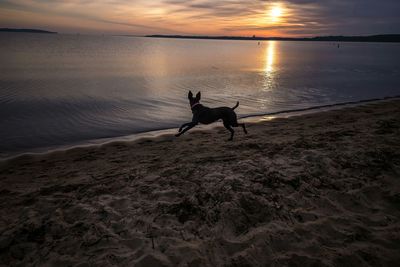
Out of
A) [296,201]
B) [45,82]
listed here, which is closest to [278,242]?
[296,201]

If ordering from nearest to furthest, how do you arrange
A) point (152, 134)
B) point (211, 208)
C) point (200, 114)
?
point (211, 208)
point (200, 114)
point (152, 134)

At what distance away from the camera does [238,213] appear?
13.6 feet

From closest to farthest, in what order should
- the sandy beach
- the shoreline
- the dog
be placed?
the sandy beach
the dog
the shoreline

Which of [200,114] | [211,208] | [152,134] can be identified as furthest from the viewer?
[152,134]

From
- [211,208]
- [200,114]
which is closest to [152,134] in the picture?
[200,114]

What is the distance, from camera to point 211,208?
4301mm

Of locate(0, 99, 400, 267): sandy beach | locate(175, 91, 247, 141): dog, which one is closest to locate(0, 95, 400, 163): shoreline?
locate(0, 99, 400, 267): sandy beach

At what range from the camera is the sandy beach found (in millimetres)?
3363

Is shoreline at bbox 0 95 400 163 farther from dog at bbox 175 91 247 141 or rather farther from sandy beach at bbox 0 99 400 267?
dog at bbox 175 91 247 141

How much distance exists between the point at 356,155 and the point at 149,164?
523 cm

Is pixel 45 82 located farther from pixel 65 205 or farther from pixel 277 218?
pixel 277 218

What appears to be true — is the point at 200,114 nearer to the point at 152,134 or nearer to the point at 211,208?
the point at 152,134

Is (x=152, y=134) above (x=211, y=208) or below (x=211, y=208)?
below

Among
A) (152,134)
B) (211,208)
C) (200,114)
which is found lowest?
(152,134)
